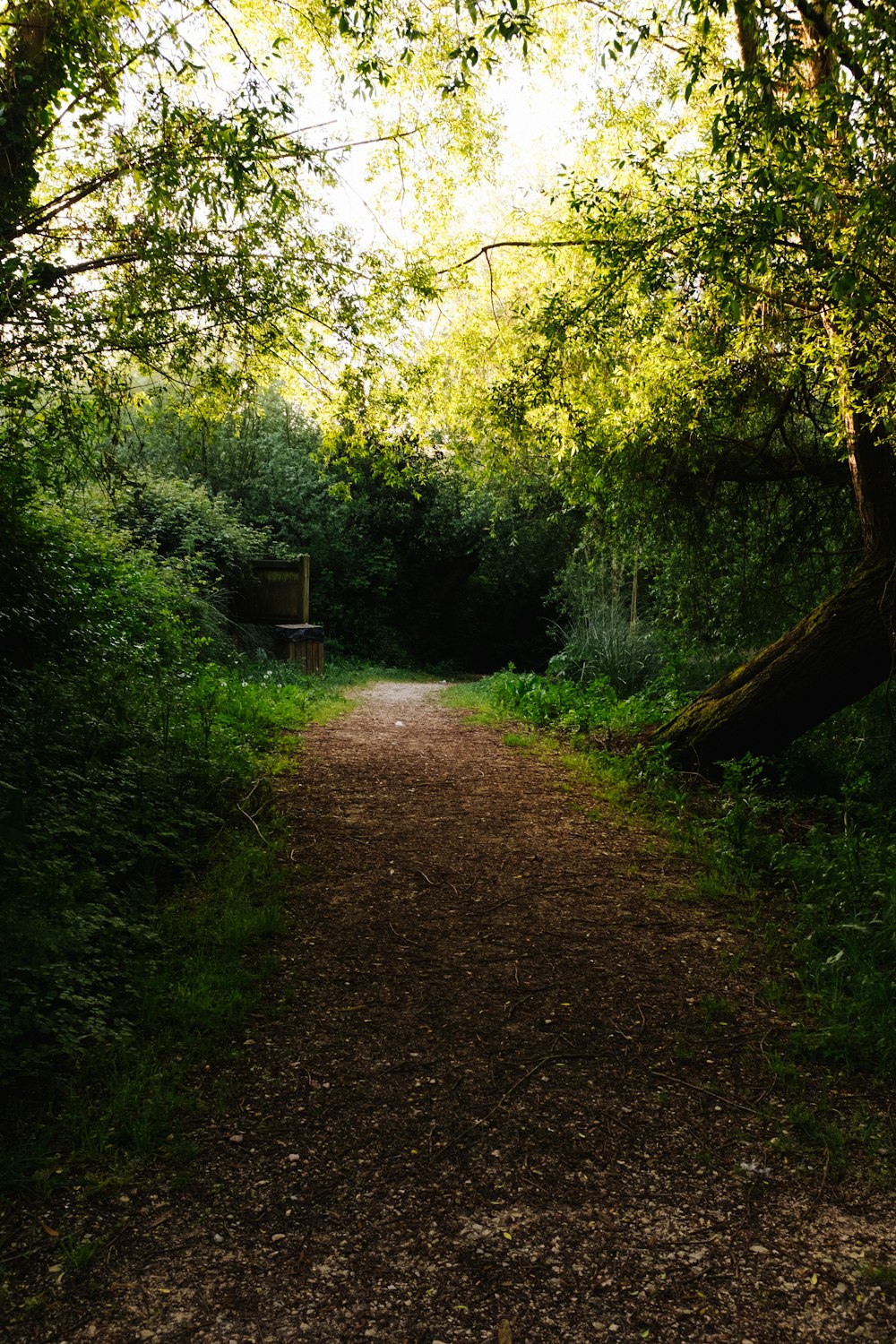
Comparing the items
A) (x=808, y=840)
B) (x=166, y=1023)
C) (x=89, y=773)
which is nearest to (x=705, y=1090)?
(x=166, y=1023)

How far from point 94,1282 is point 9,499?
4968 mm

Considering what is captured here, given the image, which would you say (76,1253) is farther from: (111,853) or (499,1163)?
(111,853)

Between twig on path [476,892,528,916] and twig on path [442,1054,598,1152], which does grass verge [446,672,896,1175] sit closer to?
twig on path [442,1054,598,1152]

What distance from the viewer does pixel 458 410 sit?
8.78 meters

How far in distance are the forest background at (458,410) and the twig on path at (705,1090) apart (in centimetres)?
50

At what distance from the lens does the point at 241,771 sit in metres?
5.49

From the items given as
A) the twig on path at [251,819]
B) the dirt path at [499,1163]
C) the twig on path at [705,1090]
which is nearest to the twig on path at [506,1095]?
the dirt path at [499,1163]

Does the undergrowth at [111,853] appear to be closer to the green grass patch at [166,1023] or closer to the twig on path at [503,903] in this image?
the green grass patch at [166,1023]

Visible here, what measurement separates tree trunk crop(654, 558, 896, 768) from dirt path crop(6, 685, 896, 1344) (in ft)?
8.62

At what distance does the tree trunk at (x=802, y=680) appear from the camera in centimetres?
600

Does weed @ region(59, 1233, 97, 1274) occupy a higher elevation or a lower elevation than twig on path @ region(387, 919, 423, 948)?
lower

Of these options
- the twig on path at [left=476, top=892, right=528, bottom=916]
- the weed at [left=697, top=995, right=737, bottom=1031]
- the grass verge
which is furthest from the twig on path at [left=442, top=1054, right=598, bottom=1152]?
the twig on path at [left=476, top=892, right=528, bottom=916]

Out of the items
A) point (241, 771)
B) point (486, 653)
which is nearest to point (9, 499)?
point (241, 771)

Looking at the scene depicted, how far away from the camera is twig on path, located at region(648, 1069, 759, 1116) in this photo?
8.82ft
